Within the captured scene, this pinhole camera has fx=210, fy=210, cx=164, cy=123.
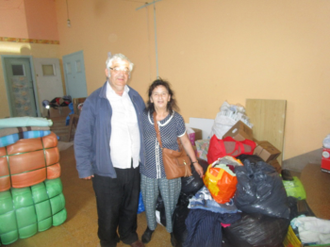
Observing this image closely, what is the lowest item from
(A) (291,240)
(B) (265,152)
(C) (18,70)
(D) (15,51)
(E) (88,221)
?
(E) (88,221)

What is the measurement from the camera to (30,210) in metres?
1.90

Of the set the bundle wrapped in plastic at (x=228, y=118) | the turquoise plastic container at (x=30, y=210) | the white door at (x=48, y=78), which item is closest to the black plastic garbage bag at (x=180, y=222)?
the turquoise plastic container at (x=30, y=210)

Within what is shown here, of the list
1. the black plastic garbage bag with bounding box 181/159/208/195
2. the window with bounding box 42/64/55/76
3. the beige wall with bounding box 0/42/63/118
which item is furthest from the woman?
the window with bounding box 42/64/55/76

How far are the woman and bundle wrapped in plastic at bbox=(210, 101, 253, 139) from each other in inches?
52.5

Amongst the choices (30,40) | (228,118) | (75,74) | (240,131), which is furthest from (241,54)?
(30,40)

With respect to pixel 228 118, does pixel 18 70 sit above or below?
above

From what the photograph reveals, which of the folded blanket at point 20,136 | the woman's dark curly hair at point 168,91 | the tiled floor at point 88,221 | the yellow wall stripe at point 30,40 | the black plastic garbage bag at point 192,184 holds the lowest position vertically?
the tiled floor at point 88,221

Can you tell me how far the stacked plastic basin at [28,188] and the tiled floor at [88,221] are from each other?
10 centimetres

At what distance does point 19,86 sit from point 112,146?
6.83 metres

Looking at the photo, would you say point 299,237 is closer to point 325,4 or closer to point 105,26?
point 325,4

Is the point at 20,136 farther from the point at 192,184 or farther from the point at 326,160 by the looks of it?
the point at 326,160

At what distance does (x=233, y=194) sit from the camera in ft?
5.60

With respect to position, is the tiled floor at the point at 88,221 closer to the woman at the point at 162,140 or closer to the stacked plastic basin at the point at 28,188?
the stacked plastic basin at the point at 28,188

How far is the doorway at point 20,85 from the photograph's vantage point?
20.9 feet
